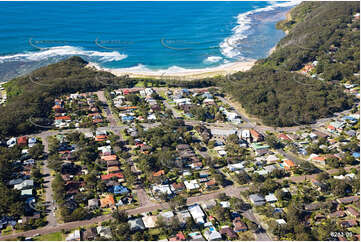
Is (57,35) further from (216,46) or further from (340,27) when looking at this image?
(340,27)

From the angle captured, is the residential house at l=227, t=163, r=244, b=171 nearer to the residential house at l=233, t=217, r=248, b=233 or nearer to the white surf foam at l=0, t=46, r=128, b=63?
the residential house at l=233, t=217, r=248, b=233

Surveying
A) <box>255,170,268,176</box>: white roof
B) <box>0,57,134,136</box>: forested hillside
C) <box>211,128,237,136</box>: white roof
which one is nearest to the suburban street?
<box>255,170,268,176</box>: white roof

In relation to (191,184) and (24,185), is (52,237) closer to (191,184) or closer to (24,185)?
(24,185)

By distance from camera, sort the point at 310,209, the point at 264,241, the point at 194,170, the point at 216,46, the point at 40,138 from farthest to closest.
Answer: the point at 216,46, the point at 40,138, the point at 194,170, the point at 310,209, the point at 264,241

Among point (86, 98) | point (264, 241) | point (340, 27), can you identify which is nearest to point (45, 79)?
point (86, 98)

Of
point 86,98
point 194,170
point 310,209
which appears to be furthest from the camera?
point 86,98
